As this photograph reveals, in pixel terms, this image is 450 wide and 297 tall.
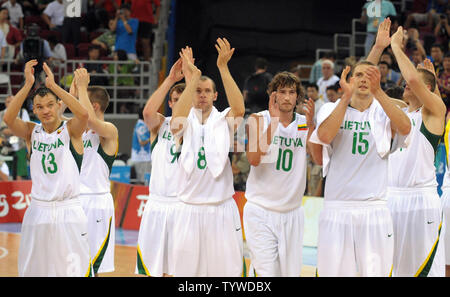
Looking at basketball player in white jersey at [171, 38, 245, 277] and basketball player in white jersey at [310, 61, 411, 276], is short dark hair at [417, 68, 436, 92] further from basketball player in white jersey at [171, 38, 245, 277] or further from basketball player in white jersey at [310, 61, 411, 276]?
basketball player in white jersey at [171, 38, 245, 277]

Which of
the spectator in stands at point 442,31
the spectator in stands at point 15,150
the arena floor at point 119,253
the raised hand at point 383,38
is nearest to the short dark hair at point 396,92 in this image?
the raised hand at point 383,38

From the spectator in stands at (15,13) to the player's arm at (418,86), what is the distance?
48.3 ft

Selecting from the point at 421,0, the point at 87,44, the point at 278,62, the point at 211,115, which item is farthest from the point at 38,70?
the point at 211,115

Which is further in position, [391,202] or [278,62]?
[278,62]

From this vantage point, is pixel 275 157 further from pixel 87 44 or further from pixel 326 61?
pixel 87 44

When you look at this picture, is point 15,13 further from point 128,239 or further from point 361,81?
point 361,81

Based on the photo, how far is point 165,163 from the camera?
861 centimetres

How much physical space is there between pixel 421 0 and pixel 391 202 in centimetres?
1320

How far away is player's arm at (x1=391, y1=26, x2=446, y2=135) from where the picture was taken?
7062 millimetres

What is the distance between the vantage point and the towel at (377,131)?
22.3 feet

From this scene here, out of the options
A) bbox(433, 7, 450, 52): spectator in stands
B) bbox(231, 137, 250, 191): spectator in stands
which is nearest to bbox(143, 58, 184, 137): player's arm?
bbox(231, 137, 250, 191): spectator in stands

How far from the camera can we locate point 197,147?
748 cm

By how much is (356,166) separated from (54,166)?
9.12ft

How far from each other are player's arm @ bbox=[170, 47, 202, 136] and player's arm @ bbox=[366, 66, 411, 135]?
1634 millimetres
